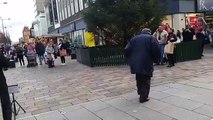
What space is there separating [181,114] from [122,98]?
205 centimetres

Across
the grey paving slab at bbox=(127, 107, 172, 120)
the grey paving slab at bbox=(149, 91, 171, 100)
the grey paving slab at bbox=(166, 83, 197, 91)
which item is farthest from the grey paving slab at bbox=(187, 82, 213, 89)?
the grey paving slab at bbox=(127, 107, 172, 120)

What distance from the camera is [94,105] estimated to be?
7.59 metres

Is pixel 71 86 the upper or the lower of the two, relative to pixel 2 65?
lower

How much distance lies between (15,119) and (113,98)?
2.37 metres

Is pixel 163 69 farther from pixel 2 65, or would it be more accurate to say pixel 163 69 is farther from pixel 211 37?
pixel 211 37

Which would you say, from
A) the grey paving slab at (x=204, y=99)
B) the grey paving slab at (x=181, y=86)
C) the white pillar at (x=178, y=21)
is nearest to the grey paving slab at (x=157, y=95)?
the grey paving slab at (x=181, y=86)

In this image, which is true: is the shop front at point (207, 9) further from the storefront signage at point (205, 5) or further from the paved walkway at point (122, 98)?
the paved walkway at point (122, 98)

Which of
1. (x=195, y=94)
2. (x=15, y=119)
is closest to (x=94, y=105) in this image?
(x=15, y=119)

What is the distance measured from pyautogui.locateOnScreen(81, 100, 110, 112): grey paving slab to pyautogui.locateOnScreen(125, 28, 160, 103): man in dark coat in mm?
876

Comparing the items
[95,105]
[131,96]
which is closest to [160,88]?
[131,96]

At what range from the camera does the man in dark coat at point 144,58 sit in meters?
7.22

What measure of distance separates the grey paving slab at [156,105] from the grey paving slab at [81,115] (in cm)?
117

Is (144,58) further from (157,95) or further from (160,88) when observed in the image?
(160,88)

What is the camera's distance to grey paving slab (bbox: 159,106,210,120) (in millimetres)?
5902
